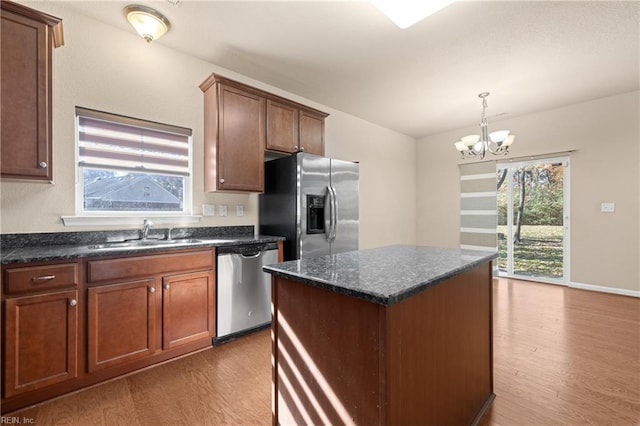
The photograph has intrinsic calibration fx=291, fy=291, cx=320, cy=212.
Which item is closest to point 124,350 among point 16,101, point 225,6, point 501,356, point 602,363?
point 16,101

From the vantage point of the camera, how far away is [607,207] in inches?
161

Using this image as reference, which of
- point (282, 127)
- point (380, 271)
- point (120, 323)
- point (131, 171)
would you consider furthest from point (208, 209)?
point (380, 271)

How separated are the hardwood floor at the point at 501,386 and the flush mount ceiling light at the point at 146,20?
2.64 meters

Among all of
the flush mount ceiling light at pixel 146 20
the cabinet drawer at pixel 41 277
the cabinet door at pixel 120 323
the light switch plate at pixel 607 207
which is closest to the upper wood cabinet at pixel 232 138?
the flush mount ceiling light at pixel 146 20

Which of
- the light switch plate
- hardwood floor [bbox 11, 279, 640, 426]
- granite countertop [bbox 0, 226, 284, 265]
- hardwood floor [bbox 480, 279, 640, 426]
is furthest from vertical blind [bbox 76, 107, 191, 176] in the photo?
the light switch plate

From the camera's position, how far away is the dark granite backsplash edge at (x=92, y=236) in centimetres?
207

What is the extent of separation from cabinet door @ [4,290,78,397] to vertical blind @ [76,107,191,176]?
1.22 meters

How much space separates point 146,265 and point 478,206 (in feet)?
17.3

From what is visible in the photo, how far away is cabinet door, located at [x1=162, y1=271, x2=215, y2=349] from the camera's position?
225cm

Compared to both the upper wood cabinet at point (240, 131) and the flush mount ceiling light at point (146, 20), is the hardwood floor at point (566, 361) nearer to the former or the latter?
the upper wood cabinet at point (240, 131)

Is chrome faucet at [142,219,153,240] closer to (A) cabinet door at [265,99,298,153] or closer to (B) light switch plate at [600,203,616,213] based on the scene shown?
(A) cabinet door at [265,99,298,153]

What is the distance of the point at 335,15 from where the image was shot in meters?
2.35

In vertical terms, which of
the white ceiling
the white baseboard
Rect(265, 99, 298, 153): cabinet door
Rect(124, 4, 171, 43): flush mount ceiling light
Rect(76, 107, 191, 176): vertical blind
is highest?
the white ceiling

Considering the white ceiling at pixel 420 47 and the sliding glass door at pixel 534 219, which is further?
the sliding glass door at pixel 534 219
